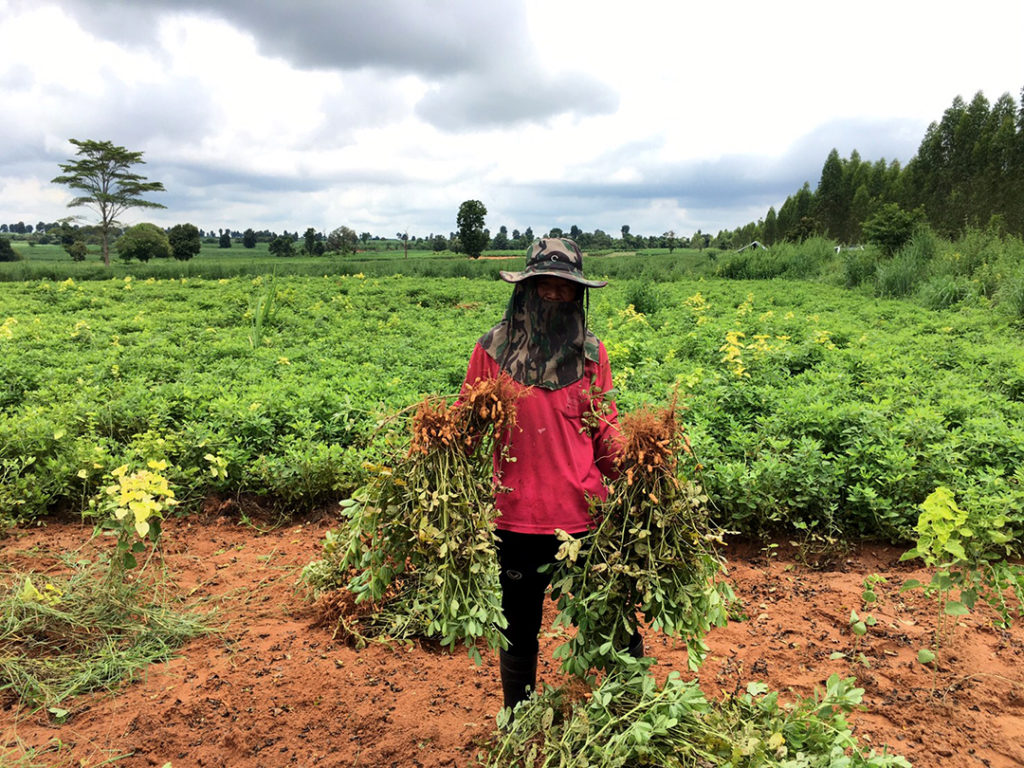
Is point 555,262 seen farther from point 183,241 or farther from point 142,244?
point 183,241

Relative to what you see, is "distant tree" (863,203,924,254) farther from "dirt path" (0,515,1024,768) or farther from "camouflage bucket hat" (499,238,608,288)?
"camouflage bucket hat" (499,238,608,288)

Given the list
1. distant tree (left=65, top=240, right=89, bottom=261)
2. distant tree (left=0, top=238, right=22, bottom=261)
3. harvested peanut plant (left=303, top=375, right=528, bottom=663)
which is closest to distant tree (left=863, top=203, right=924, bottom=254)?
harvested peanut plant (left=303, top=375, right=528, bottom=663)

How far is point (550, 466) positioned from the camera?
2.13 meters

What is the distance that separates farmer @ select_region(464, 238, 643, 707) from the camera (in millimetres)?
2121

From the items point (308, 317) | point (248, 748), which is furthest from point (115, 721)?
point (308, 317)

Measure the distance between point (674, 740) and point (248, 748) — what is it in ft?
5.30

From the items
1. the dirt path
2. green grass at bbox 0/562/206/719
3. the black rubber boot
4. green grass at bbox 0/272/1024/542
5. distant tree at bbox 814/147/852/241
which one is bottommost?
the dirt path

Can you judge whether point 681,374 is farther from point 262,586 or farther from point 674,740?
point 674,740

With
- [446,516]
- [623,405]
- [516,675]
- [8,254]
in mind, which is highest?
[8,254]

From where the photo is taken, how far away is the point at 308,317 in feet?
39.1

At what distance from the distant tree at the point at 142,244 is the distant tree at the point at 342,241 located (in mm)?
12846

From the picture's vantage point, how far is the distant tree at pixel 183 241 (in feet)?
168

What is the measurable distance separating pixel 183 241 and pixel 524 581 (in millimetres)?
57846

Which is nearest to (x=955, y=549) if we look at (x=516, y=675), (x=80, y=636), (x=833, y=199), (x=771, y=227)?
(x=516, y=675)
